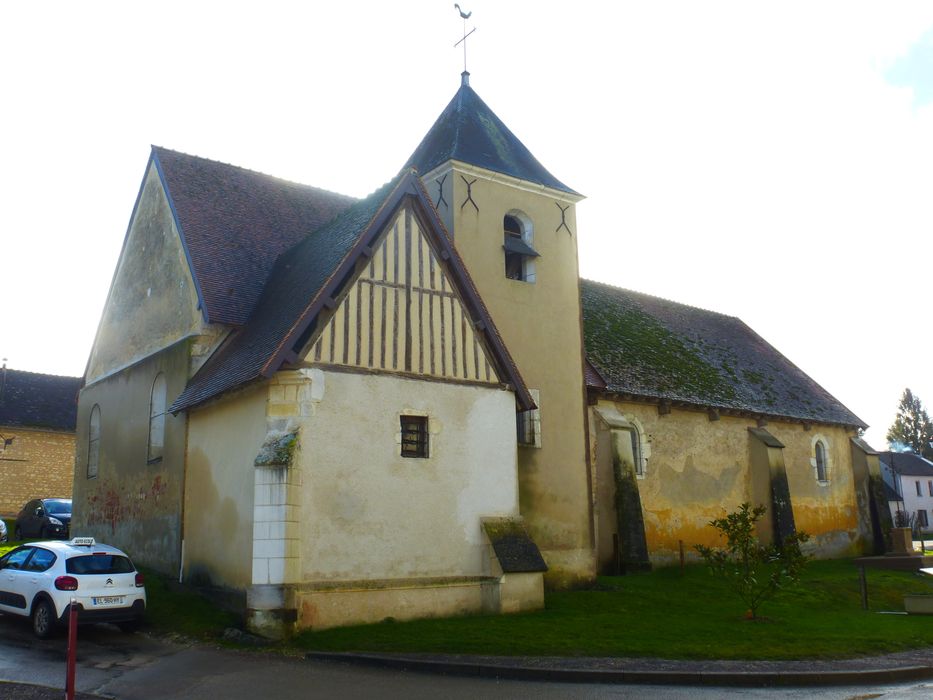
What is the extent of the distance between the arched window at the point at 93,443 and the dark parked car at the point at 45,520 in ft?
18.3

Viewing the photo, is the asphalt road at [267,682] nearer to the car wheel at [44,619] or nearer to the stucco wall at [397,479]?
the car wheel at [44,619]

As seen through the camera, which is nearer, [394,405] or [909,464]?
[394,405]

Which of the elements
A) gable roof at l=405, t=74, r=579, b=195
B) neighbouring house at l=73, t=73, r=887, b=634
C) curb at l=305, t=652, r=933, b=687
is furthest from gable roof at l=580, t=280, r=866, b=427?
curb at l=305, t=652, r=933, b=687

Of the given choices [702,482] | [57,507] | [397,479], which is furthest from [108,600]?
[702,482]

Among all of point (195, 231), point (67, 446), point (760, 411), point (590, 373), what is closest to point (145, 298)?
point (195, 231)

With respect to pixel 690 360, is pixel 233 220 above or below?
above

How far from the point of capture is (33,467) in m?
38.4

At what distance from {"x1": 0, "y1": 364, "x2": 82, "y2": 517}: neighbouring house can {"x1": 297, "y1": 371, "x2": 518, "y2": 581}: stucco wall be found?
27001 mm

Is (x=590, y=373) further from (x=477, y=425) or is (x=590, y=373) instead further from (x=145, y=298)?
(x=145, y=298)

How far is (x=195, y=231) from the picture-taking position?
19.7m

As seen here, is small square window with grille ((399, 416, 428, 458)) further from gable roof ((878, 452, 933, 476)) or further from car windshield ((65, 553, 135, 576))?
gable roof ((878, 452, 933, 476))

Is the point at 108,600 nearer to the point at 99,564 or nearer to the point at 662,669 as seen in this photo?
the point at 99,564

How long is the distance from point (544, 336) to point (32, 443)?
2857cm

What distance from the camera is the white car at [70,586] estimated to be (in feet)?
43.9
